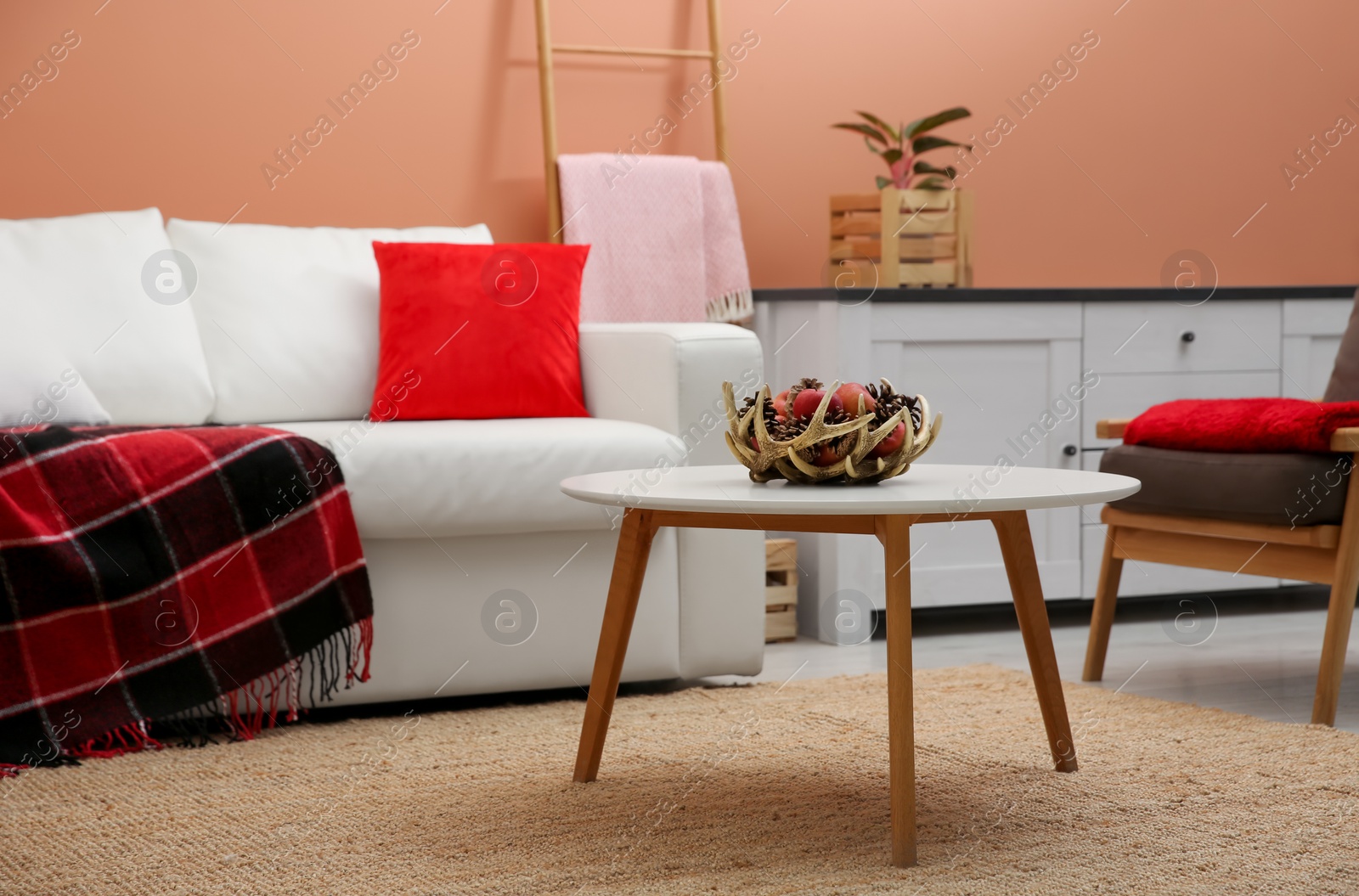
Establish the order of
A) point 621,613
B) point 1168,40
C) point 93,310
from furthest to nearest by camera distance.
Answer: point 1168,40
point 93,310
point 621,613

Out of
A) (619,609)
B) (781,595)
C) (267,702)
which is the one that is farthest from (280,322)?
(619,609)

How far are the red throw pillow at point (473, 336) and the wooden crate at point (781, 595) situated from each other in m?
0.52

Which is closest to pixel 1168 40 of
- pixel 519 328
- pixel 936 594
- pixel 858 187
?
pixel 858 187

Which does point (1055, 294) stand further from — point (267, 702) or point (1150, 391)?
point (267, 702)

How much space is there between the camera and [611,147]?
3340 mm

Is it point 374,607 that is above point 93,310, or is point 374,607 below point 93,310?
below

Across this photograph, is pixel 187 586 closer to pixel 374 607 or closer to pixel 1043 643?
pixel 374 607

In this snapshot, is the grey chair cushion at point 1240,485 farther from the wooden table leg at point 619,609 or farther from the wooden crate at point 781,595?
the wooden table leg at point 619,609

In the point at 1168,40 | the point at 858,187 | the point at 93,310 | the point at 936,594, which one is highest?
the point at 1168,40

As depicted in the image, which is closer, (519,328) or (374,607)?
(374,607)

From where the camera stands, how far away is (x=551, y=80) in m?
3.21

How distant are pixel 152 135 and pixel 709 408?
1.47 meters

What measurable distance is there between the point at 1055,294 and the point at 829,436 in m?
1.63

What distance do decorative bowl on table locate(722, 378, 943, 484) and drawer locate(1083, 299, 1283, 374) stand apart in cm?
158
